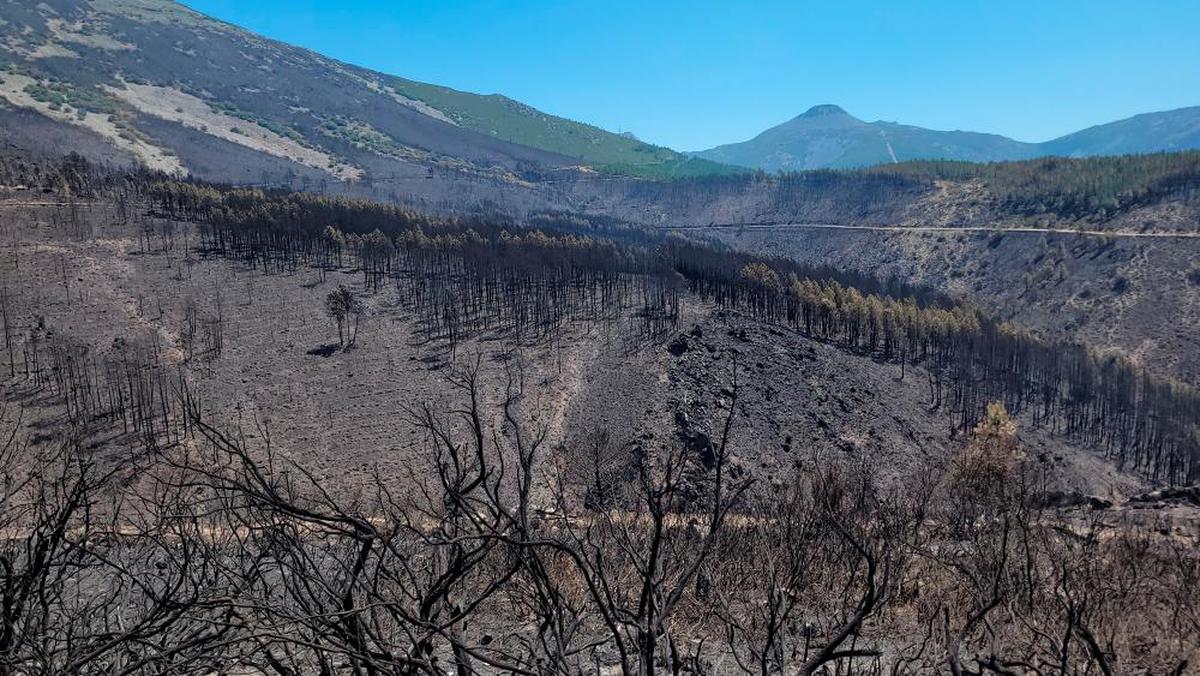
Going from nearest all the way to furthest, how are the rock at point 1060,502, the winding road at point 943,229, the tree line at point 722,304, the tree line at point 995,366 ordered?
1. the rock at point 1060,502
2. the tree line at point 995,366
3. the tree line at point 722,304
4. the winding road at point 943,229

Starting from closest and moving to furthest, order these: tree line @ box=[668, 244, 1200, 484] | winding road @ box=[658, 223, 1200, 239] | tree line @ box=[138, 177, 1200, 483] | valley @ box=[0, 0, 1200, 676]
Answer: valley @ box=[0, 0, 1200, 676], tree line @ box=[668, 244, 1200, 484], tree line @ box=[138, 177, 1200, 483], winding road @ box=[658, 223, 1200, 239]

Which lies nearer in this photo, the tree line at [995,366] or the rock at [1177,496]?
the rock at [1177,496]

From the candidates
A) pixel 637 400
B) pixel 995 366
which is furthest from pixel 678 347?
pixel 995 366

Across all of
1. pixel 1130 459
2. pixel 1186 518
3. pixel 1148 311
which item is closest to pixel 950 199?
pixel 1148 311

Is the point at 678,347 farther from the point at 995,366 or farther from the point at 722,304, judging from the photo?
the point at 995,366

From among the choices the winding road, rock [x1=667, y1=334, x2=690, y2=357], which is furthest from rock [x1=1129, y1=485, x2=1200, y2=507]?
the winding road

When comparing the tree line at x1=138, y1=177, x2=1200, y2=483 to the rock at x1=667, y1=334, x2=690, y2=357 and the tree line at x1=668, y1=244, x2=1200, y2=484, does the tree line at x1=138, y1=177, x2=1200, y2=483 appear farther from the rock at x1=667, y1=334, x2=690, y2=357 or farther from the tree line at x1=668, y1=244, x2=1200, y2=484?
the rock at x1=667, y1=334, x2=690, y2=357

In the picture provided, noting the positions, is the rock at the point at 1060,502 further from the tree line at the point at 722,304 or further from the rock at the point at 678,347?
the tree line at the point at 722,304

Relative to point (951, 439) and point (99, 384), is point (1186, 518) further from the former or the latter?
point (99, 384)

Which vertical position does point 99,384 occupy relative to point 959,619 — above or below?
below

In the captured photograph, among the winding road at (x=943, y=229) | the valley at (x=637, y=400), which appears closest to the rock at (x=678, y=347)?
the valley at (x=637, y=400)

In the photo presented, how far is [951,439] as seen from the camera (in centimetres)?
5109

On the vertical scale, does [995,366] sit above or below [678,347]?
below

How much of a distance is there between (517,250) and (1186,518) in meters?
64.4
